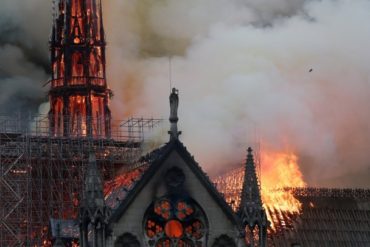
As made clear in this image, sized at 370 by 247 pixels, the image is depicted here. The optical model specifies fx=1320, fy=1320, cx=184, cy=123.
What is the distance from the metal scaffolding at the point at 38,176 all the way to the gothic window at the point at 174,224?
174ft

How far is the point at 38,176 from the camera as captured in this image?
144 metres

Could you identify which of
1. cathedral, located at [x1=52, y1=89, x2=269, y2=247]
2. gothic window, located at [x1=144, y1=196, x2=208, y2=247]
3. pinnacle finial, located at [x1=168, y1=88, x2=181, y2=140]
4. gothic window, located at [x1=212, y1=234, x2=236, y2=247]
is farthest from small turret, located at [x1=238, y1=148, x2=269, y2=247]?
pinnacle finial, located at [x1=168, y1=88, x2=181, y2=140]

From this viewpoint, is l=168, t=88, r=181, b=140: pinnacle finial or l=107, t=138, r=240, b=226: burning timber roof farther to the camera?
l=168, t=88, r=181, b=140: pinnacle finial

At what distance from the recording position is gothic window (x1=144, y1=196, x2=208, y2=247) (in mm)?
86375

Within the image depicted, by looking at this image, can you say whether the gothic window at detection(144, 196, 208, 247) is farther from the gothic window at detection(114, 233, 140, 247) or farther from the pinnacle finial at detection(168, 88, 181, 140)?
the pinnacle finial at detection(168, 88, 181, 140)

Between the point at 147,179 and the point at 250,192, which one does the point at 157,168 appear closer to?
the point at 147,179

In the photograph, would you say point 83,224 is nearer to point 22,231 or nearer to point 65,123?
point 22,231

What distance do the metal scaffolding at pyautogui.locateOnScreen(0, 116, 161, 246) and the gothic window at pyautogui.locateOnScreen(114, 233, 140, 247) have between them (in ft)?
179

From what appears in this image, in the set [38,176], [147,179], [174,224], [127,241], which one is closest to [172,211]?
[174,224]

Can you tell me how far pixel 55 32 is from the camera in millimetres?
191875

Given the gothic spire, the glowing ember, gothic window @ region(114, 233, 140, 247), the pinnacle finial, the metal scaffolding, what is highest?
the metal scaffolding

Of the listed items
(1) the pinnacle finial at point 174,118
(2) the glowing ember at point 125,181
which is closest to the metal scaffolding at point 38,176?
(2) the glowing ember at point 125,181

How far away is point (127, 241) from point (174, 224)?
3434 mm

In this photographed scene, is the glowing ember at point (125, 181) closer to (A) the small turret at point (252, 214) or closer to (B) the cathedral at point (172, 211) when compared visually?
→ (B) the cathedral at point (172, 211)
